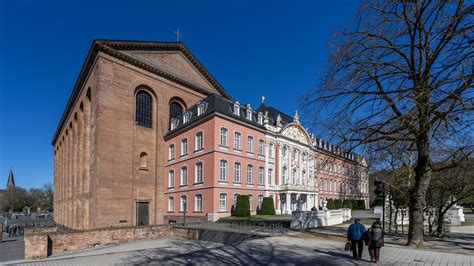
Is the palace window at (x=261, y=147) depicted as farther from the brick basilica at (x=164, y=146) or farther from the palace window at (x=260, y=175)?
the palace window at (x=260, y=175)

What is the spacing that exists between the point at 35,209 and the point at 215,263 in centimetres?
14659

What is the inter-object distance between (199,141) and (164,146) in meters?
7.80

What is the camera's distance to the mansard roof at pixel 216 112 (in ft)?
101

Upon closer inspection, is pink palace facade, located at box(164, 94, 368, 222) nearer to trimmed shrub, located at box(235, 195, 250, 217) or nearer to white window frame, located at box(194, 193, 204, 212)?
white window frame, located at box(194, 193, 204, 212)

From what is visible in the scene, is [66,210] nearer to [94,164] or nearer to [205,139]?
[94,164]

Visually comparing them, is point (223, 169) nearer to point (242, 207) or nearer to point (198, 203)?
point (242, 207)

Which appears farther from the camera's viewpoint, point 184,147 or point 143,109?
point 143,109

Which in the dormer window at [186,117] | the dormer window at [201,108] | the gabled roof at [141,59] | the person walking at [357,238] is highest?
the gabled roof at [141,59]

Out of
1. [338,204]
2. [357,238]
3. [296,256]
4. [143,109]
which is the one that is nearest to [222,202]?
[143,109]

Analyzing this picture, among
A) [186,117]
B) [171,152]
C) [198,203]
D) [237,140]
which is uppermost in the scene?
[186,117]

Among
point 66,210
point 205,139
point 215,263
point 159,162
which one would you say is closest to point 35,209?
point 66,210

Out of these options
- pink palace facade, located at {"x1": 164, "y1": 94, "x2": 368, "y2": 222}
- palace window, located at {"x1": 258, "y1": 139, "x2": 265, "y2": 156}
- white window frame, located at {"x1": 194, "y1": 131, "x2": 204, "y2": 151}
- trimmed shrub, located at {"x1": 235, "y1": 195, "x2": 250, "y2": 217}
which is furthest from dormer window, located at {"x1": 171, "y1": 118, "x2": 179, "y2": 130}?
trimmed shrub, located at {"x1": 235, "y1": 195, "x2": 250, "y2": 217}

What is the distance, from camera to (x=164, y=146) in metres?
38.2

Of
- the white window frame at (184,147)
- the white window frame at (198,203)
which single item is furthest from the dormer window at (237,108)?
the white window frame at (198,203)
